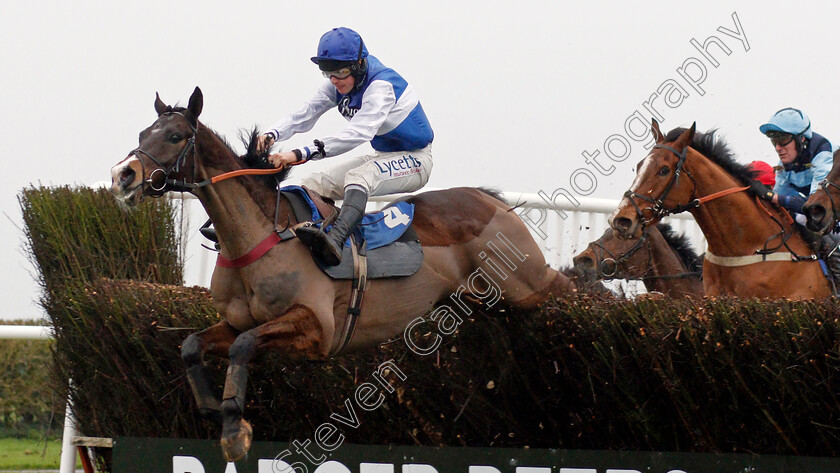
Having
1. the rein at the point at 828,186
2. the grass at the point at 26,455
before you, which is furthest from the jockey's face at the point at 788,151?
the grass at the point at 26,455

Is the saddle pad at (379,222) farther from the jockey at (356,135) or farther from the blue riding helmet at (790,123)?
the blue riding helmet at (790,123)

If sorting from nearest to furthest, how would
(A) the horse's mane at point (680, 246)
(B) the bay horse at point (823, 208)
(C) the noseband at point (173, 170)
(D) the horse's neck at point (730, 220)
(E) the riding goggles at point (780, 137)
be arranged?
(C) the noseband at point (173, 170)
(B) the bay horse at point (823, 208)
(D) the horse's neck at point (730, 220)
(E) the riding goggles at point (780, 137)
(A) the horse's mane at point (680, 246)

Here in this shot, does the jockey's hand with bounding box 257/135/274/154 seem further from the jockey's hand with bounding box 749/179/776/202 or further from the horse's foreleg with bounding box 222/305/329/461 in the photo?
the jockey's hand with bounding box 749/179/776/202

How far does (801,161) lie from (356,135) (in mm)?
3186

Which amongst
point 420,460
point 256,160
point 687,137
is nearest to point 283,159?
point 256,160

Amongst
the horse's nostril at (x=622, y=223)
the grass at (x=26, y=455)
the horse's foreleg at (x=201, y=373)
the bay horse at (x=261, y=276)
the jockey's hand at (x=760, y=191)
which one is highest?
the jockey's hand at (x=760, y=191)

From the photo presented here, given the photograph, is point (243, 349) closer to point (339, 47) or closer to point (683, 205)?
point (339, 47)

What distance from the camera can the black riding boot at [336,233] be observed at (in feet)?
14.9

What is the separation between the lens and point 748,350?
4332 millimetres

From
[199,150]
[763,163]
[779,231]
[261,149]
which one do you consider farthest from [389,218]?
[763,163]

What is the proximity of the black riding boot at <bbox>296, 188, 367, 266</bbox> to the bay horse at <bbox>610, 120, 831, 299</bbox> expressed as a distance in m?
1.94

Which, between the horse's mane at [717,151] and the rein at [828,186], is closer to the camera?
the rein at [828,186]

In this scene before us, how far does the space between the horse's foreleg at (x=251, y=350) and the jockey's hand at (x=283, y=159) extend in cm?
68

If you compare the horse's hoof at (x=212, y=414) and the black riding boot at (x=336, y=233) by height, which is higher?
the black riding boot at (x=336, y=233)
